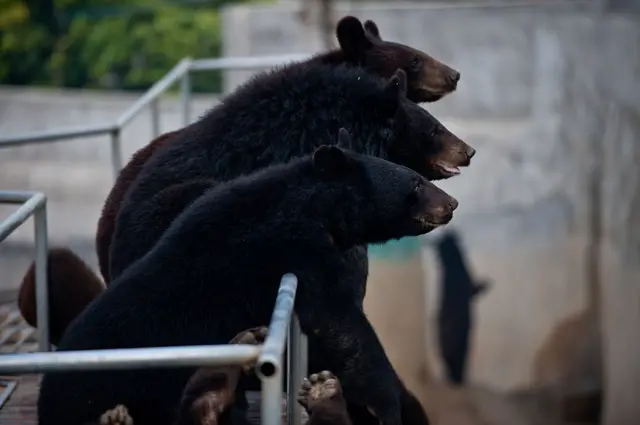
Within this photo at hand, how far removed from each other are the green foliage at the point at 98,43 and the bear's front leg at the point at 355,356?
39.3 ft

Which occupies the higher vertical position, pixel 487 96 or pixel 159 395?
pixel 159 395

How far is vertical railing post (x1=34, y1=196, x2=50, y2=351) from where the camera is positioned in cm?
497

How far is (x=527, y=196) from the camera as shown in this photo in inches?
528

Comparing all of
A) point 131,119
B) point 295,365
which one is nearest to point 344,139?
point 295,365

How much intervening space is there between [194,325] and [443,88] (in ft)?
7.84

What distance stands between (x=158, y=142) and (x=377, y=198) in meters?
1.64

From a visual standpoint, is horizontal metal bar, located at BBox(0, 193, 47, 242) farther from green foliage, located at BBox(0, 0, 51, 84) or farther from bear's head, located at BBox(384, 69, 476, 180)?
green foliage, located at BBox(0, 0, 51, 84)

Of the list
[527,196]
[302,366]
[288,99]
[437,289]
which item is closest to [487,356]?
[437,289]

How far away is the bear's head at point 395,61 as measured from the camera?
17.2ft

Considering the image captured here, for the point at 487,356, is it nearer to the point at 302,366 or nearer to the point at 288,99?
the point at 288,99

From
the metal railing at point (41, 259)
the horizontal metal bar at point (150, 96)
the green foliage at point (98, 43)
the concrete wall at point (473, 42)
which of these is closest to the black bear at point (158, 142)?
the metal railing at point (41, 259)

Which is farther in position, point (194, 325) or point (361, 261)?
point (361, 261)

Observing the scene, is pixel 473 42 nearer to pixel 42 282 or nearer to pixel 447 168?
pixel 447 168

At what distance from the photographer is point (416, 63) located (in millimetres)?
5430
